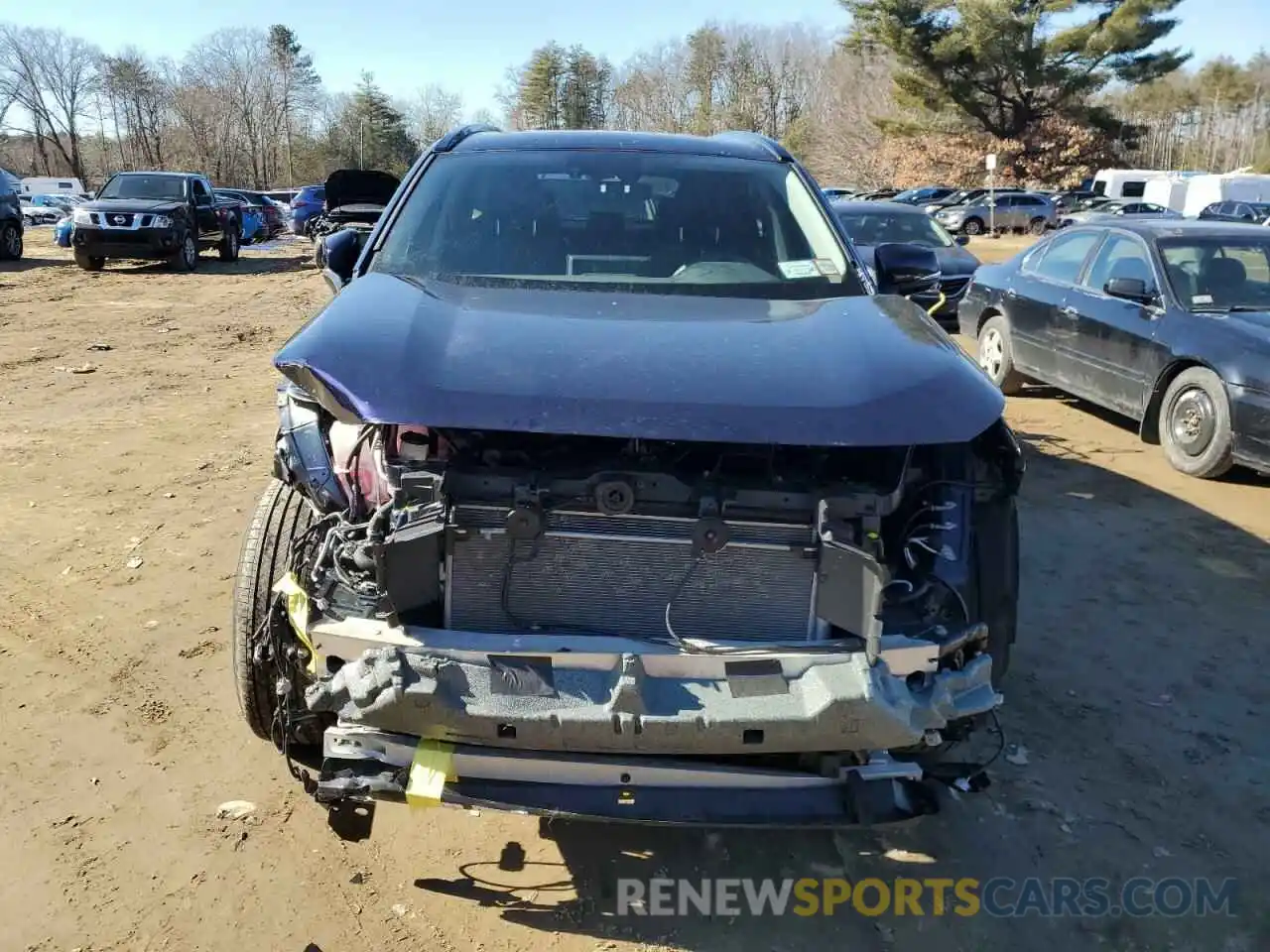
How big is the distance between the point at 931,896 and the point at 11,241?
2200 centimetres

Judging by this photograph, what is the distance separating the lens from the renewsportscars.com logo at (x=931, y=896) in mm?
2652

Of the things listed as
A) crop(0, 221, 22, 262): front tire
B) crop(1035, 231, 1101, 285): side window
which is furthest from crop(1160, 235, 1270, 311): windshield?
crop(0, 221, 22, 262): front tire

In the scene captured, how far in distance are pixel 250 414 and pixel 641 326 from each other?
5.73m

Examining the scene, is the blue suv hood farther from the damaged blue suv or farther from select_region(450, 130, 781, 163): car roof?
select_region(450, 130, 781, 163): car roof

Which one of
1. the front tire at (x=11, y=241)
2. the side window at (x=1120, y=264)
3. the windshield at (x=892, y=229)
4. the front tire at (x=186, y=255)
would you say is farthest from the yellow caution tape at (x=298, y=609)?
the front tire at (x=11, y=241)

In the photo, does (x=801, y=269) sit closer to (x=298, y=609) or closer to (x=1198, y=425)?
(x=298, y=609)

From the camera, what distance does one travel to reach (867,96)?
196 feet

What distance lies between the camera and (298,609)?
2381 mm

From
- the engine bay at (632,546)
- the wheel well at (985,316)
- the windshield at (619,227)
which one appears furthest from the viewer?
the wheel well at (985,316)

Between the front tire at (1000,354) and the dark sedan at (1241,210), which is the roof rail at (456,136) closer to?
the front tire at (1000,354)

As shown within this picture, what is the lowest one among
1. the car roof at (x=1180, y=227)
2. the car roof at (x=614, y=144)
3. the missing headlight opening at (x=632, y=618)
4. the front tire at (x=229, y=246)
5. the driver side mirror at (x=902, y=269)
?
the missing headlight opening at (x=632, y=618)

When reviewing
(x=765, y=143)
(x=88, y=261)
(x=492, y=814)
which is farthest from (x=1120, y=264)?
(x=88, y=261)

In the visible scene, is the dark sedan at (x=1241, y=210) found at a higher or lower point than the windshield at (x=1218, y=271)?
higher

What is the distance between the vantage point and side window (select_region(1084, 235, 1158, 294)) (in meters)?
7.00
